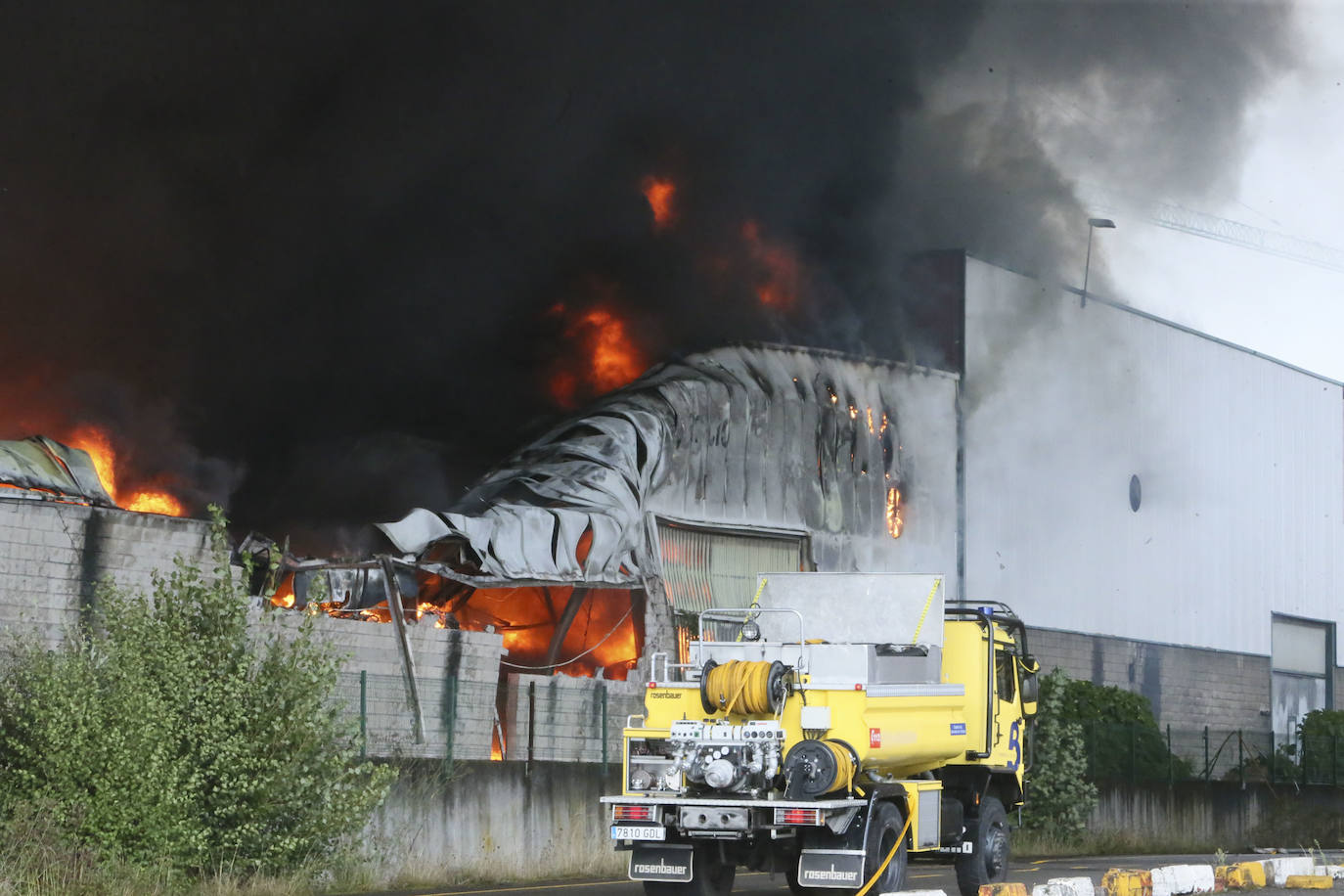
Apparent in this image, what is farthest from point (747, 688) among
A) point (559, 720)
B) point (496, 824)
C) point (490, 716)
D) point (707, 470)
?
point (707, 470)

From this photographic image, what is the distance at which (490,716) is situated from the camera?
25312mm

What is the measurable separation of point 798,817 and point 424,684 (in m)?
10.3

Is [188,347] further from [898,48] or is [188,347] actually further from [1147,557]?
[1147,557]

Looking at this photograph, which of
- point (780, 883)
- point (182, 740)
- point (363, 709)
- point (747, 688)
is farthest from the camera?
point (363, 709)

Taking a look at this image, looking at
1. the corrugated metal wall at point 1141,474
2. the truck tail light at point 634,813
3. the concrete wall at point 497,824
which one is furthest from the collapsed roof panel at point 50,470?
the corrugated metal wall at point 1141,474

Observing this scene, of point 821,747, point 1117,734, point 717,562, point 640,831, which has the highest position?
point 717,562

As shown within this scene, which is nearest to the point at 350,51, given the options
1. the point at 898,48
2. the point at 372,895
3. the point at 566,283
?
the point at 566,283

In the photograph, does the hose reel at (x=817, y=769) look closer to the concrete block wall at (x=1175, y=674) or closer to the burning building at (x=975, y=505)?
the burning building at (x=975, y=505)

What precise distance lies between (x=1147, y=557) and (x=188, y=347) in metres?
25.2

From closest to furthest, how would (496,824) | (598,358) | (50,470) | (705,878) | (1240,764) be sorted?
(705,878), (496,824), (50,470), (1240,764), (598,358)

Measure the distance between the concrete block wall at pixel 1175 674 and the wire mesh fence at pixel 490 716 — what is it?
16118mm

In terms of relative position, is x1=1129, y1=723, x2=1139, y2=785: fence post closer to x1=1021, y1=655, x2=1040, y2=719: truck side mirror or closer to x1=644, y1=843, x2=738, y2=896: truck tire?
x1=1021, y1=655, x2=1040, y2=719: truck side mirror

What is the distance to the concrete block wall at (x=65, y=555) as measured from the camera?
21.8m

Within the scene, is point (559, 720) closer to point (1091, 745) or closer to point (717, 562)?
point (717, 562)
